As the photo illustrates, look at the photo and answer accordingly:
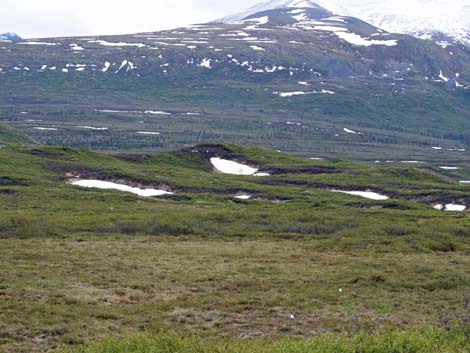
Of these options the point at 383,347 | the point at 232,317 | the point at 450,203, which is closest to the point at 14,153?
the point at 450,203

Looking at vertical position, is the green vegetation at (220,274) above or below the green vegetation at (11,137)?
above

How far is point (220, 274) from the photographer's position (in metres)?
33.6

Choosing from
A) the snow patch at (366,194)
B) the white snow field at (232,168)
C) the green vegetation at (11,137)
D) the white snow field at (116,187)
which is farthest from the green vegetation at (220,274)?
the green vegetation at (11,137)

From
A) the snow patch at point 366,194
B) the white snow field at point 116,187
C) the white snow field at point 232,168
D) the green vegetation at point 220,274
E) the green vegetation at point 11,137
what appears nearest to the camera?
the green vegetation at point 220,274

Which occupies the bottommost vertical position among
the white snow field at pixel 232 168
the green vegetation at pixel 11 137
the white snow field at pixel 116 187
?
the green vegetation at pixel 11 137

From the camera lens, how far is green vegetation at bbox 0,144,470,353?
23.8 metres

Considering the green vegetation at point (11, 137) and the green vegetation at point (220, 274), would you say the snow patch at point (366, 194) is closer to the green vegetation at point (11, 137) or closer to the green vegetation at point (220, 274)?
the green vegetation at point (220, 274)

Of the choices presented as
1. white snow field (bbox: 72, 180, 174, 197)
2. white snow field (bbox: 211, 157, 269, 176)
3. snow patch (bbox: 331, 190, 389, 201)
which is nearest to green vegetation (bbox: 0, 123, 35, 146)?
white snow field (bbox: 211, 157, 269, 176)

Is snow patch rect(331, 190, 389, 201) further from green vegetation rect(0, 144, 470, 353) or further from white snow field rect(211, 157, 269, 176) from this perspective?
white snow field rect(211, 157, 269, 176)

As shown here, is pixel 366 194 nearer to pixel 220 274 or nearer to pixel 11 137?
pixel 220 274

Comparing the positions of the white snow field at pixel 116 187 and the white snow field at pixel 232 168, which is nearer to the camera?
the white snow field at pixel 116 187

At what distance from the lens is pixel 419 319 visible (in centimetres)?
2670

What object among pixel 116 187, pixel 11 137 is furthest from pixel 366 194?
pixel 11 137

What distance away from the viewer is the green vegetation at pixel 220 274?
2384 centimetres
